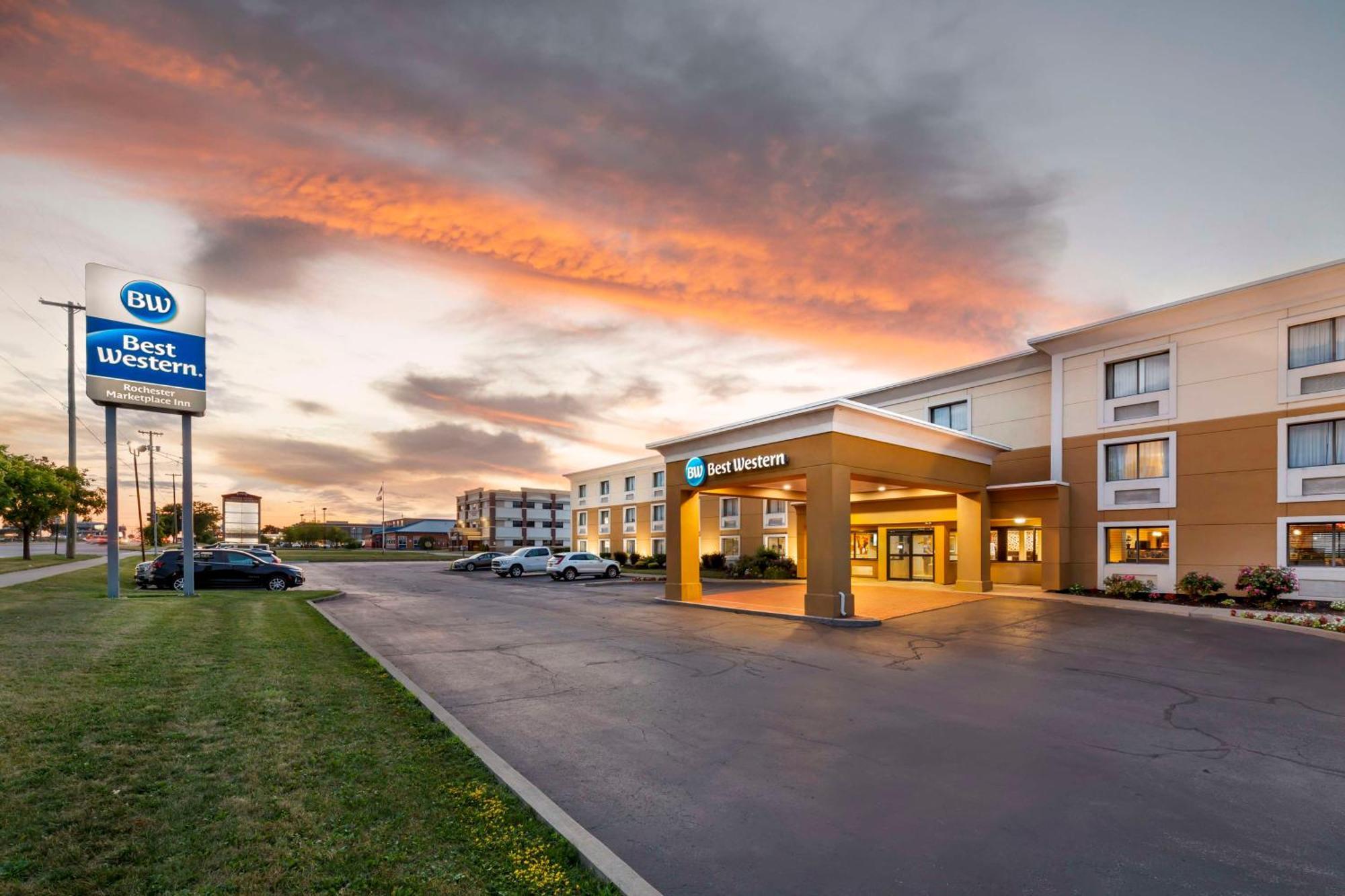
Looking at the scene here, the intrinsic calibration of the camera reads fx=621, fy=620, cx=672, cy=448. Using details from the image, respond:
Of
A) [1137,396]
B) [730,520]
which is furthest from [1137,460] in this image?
[730,520]

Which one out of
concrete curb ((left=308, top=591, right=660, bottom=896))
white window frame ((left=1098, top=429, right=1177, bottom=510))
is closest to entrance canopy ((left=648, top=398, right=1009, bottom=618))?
white window frame ((left=1098, top=429, right=1177, bottom=510))

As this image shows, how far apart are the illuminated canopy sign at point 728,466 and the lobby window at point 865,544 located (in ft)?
41.3

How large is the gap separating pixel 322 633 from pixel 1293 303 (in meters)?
28.7

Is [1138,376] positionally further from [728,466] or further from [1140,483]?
[728,466]

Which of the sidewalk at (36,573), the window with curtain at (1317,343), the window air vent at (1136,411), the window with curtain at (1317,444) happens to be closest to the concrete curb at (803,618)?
the window air vent at (1136,411)

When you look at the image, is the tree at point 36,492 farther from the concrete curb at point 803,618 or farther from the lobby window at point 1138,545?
the lobby window at point 1138,545

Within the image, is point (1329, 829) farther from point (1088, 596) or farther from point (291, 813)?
point (1088, 596)

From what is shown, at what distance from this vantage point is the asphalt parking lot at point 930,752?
178 inches

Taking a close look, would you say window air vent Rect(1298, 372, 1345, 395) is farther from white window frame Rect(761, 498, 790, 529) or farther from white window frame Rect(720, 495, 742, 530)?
white window frame Rect(720, 495, 742, 530)

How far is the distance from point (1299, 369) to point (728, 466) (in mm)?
17756

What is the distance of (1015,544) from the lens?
25969 mm

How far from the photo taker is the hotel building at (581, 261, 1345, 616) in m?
18.5

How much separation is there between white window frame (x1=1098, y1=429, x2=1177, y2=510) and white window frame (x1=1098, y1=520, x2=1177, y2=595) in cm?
55

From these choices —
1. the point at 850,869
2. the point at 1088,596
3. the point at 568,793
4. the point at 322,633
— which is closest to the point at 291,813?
the point at 568,793
